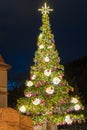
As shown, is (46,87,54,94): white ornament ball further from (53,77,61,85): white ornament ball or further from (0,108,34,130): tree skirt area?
(0,108,34,130): tree skirt area

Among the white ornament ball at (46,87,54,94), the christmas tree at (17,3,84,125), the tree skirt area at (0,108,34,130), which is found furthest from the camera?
the white ornament ball at (46,87,54,94)

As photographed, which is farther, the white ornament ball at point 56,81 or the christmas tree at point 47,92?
the white ornament ball at point 56,81

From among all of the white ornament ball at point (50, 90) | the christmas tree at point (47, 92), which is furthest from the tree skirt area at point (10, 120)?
the white ornament ball at point (50, 90)

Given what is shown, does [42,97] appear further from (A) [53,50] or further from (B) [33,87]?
(A) [53,50]

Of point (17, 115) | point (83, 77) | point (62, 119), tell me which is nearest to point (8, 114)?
point (17, 115)

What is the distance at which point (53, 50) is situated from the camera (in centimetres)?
1642

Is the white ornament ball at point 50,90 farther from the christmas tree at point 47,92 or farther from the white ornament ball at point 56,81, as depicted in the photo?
the white ornament ball at point 56,81

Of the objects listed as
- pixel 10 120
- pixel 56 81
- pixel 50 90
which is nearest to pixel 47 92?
pixel 50 90

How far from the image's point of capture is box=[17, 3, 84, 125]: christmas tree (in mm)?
15586

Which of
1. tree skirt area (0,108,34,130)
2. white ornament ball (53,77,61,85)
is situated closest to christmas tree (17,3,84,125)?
white ornament ball (53,77,61,85)

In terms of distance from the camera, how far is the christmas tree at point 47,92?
51.1 ft

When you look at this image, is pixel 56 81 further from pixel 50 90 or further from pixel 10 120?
pixel 10 120

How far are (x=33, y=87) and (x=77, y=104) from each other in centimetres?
193

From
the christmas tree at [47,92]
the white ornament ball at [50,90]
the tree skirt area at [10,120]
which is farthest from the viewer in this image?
the white ornament ball at [50,90]
